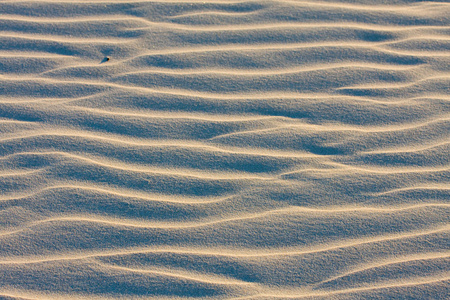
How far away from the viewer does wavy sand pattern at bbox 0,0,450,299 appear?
60.7 inches

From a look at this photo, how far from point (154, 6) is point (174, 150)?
3.60ft

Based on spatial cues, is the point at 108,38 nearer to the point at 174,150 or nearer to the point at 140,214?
the point at 174,150

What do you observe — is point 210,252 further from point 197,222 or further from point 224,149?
point 224,149

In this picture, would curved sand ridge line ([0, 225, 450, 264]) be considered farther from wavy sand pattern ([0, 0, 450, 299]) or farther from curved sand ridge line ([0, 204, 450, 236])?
curved sand ridge line ([0, 204, 450, 236])

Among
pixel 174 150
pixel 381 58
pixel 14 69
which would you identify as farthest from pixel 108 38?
pixel 381 58

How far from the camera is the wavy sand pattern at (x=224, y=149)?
5.06 ft

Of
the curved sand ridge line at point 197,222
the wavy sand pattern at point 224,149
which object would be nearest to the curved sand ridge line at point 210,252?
the wavy sand pattern at point 224,149

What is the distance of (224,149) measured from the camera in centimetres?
183

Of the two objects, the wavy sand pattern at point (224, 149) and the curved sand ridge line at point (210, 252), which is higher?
the wavy sand pattern at point (224, 149)

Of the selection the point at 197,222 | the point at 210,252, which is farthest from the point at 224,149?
the point at 210,252

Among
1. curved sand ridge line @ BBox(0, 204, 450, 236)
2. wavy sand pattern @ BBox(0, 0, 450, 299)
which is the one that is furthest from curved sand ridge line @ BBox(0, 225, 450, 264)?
curved sand ridge line @ BBox(0, 204, 450, 236)

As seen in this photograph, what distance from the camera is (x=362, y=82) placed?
2.04 m

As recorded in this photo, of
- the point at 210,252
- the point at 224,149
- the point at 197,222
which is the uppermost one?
the point at 224,149

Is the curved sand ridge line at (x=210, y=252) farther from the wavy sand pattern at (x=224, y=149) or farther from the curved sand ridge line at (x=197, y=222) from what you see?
the curved sand ridge line at (x=197, y=222)
